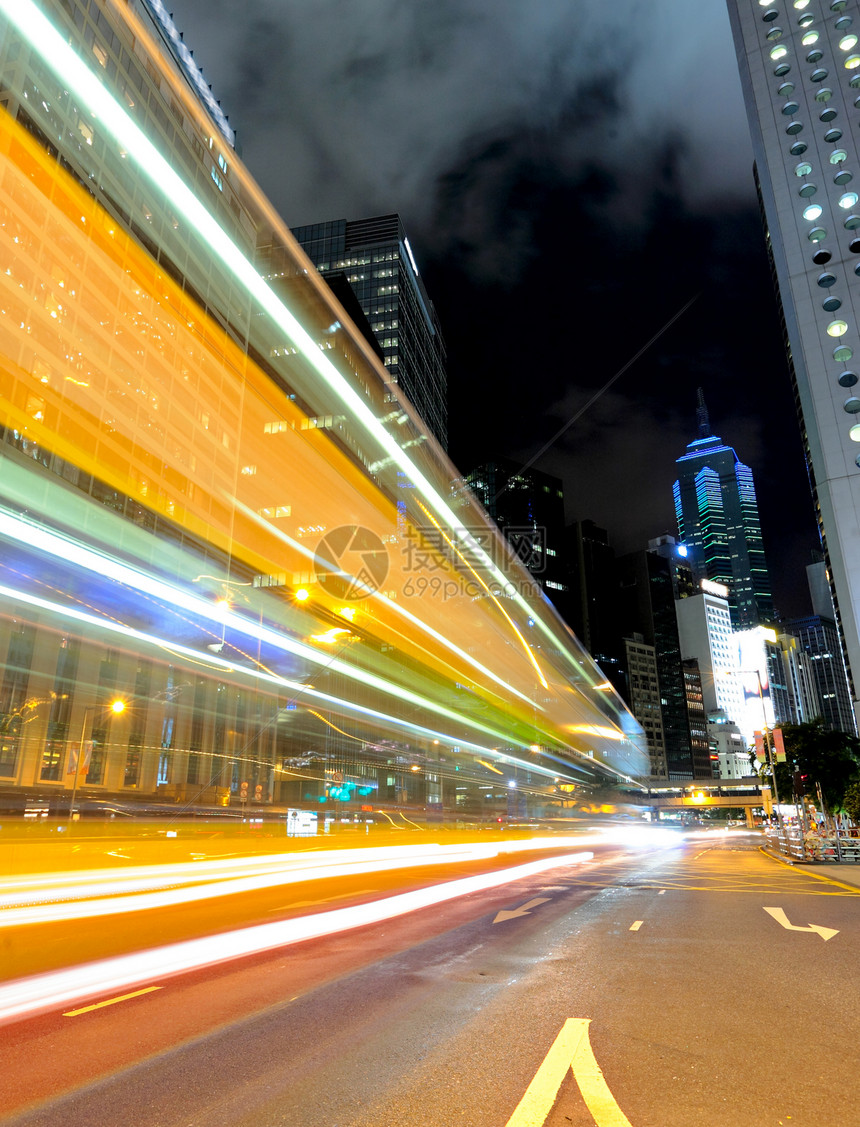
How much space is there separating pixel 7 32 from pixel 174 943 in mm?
11294

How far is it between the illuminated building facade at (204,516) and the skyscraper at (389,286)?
104490mm

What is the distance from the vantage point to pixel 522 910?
44.4ft

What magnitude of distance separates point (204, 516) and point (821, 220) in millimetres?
64101

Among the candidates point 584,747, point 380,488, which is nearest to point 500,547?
point 380,488

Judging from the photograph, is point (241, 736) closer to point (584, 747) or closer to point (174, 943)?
point (174, 943)

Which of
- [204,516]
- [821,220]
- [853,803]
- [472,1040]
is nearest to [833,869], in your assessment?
[204,516]

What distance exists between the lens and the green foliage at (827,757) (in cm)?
5194

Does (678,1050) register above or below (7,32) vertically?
below

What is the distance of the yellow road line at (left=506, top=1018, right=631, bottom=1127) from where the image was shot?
4.11 m

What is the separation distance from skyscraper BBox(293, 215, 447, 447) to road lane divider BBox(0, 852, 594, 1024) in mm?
116406

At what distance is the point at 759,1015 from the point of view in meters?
6.23

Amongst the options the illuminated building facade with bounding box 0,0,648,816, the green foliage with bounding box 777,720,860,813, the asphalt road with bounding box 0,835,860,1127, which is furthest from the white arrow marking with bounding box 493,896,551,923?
the green foliage with bounding box 777,720,860,813

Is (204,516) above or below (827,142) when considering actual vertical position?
below

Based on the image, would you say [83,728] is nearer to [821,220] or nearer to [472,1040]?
[472,1040]
